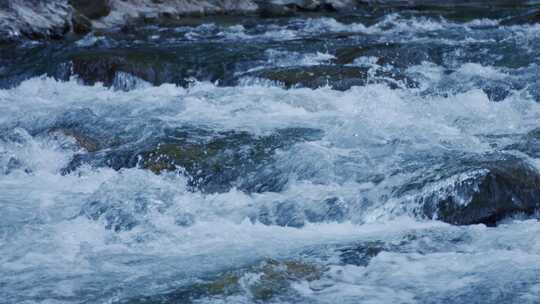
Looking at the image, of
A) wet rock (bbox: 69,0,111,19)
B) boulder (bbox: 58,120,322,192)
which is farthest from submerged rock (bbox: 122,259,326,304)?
wet rock (bbox: 69,0,111,19)

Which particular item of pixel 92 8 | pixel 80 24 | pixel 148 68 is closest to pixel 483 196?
pixel 148 68

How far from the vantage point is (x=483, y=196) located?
18.2 feet

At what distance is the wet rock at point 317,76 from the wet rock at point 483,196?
3.91m

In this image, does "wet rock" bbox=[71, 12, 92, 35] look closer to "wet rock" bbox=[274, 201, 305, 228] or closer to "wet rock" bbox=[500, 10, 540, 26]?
"wet rock" bbox=[500, 10, 540, 26]

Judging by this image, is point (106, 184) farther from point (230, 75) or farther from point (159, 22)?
point (159, 22)

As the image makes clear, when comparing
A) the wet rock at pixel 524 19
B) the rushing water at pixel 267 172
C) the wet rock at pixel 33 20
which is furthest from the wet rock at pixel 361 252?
the wet rock at pixel 33 20

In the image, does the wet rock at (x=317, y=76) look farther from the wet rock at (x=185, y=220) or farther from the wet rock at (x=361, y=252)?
the wet rock at (x=361, y=252)

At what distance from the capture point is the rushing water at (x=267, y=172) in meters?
4.54

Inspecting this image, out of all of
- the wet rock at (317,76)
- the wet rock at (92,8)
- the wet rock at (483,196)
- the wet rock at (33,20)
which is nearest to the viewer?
the wet rock at (483,196)

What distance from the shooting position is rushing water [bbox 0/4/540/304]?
4543 millimetres

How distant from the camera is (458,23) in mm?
15938

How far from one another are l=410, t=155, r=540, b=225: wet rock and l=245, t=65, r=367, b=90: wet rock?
12.8 feet

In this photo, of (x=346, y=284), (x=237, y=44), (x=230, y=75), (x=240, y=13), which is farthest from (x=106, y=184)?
(x=240, y=13)

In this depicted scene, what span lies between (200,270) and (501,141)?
11.7 feet
